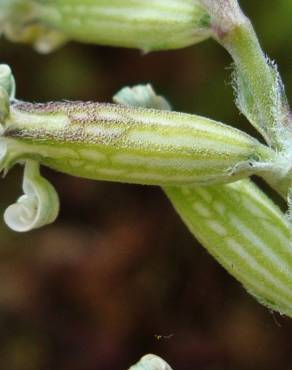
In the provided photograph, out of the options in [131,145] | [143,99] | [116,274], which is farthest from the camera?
[116,274]

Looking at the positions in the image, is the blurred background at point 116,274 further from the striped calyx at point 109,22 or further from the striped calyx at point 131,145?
the striped calyx at point 131,145

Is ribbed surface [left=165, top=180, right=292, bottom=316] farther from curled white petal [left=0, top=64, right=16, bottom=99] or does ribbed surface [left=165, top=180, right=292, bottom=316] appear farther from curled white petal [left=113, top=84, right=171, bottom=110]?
curled white petal [left=0, top=64, right=16, bottom=99]

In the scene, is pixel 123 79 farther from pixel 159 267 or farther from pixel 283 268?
pixel 283 268

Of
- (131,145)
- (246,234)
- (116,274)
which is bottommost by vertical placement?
(116,274)

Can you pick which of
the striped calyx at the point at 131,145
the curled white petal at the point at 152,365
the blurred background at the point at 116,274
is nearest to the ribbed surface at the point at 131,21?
the striped calyx at the point at 131,145

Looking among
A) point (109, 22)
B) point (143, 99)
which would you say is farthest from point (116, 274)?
point (143, 99)

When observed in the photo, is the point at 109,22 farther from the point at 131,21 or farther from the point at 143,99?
the point at 143,99

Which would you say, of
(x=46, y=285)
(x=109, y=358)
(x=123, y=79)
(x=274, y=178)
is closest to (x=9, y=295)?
(x=46, y=285)
